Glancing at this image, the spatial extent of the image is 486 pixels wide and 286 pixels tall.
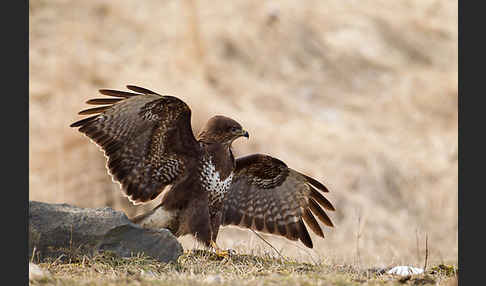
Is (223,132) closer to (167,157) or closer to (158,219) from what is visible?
(167,157)

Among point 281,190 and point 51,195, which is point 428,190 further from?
point 281,190

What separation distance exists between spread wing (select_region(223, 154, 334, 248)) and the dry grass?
0.73 metres

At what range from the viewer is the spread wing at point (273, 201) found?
18.2ft

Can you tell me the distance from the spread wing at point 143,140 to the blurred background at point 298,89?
3.89 m

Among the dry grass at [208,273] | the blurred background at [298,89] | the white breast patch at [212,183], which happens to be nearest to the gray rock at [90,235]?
the dry grass at [208,273]

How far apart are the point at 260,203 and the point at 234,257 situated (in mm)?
803

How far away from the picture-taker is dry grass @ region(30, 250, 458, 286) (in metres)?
3.75

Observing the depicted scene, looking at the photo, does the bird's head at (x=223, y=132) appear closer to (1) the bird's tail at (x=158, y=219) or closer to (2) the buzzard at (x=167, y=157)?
(2) the buzzard at (x=167, y=157)

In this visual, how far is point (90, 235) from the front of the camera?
4289 mm

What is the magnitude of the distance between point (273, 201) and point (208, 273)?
5.07 ft

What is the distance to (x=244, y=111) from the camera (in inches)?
522

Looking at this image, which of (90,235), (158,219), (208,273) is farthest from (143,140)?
(208,273)

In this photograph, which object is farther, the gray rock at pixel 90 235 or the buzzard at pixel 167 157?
the buzzard at pixel 167 157

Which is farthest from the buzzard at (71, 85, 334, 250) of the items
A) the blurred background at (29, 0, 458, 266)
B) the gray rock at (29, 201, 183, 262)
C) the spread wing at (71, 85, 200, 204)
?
the blurred background at (29, 0, 458, 266)
